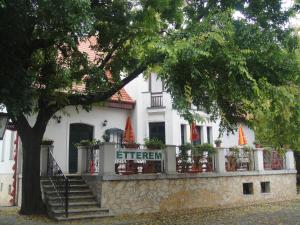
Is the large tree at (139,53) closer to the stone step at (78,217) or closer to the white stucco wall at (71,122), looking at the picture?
the stone step at (78,217)

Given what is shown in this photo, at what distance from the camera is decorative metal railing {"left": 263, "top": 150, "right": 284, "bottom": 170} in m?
20.3

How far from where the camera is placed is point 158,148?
1553 centimetres

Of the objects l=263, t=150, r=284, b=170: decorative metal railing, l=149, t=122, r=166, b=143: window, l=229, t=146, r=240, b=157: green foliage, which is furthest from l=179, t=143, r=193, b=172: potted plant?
l=263, t=150, r=284, b=170: decorative metal railing

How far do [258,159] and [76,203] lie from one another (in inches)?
393

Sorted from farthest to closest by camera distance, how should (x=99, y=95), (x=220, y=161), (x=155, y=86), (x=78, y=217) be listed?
(x=155, y=86), (x=220, y=161), (x=99, y=95), (x=78, y=217)

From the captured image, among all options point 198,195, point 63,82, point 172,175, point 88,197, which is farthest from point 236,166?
point 63,82

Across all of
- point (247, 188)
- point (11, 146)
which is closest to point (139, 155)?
point (247, 188)

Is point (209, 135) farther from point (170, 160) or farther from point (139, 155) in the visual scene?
point (139, 155)

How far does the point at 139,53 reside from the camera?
1140 cm

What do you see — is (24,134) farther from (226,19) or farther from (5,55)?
(226,19)

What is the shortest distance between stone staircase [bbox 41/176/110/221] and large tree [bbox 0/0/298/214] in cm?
53

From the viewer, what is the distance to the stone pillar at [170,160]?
1531 cm

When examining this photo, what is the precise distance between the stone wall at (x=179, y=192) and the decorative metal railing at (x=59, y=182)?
1164mm

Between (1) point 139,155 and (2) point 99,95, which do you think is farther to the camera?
(1) point 139,155
